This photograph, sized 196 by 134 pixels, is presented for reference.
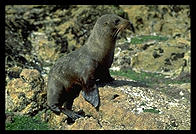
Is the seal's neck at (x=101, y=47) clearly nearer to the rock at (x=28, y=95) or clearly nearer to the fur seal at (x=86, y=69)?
the fur seal at (x=86, y=69)

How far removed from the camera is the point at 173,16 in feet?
58.9

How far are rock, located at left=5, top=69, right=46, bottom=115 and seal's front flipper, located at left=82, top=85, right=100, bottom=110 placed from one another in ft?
4.46

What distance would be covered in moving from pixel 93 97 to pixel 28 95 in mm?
1704

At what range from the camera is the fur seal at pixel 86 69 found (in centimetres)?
782

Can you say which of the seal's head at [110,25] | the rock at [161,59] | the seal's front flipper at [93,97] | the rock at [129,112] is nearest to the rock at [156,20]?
the rock at [161,59]

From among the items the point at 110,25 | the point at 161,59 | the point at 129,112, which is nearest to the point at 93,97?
the point at 129,112

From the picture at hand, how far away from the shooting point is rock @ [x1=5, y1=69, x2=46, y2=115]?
8547mm

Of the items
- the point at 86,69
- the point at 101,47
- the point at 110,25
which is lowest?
the point at 86,69

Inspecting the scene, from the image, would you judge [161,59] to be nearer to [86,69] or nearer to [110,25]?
[110,25]

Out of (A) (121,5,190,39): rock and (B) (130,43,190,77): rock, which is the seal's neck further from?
(A) (121,5,190,39): rock

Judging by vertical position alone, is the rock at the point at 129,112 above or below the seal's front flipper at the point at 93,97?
below

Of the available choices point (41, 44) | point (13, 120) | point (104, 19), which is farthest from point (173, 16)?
point (13, 120)

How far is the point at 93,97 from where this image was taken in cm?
782

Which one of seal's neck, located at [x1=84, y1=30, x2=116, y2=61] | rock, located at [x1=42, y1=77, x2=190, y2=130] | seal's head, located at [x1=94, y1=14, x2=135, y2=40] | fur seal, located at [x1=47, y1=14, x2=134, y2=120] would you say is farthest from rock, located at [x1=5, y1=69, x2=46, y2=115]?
seal's head, located at [x1=94, y1=14, x2=135, y2=40]
